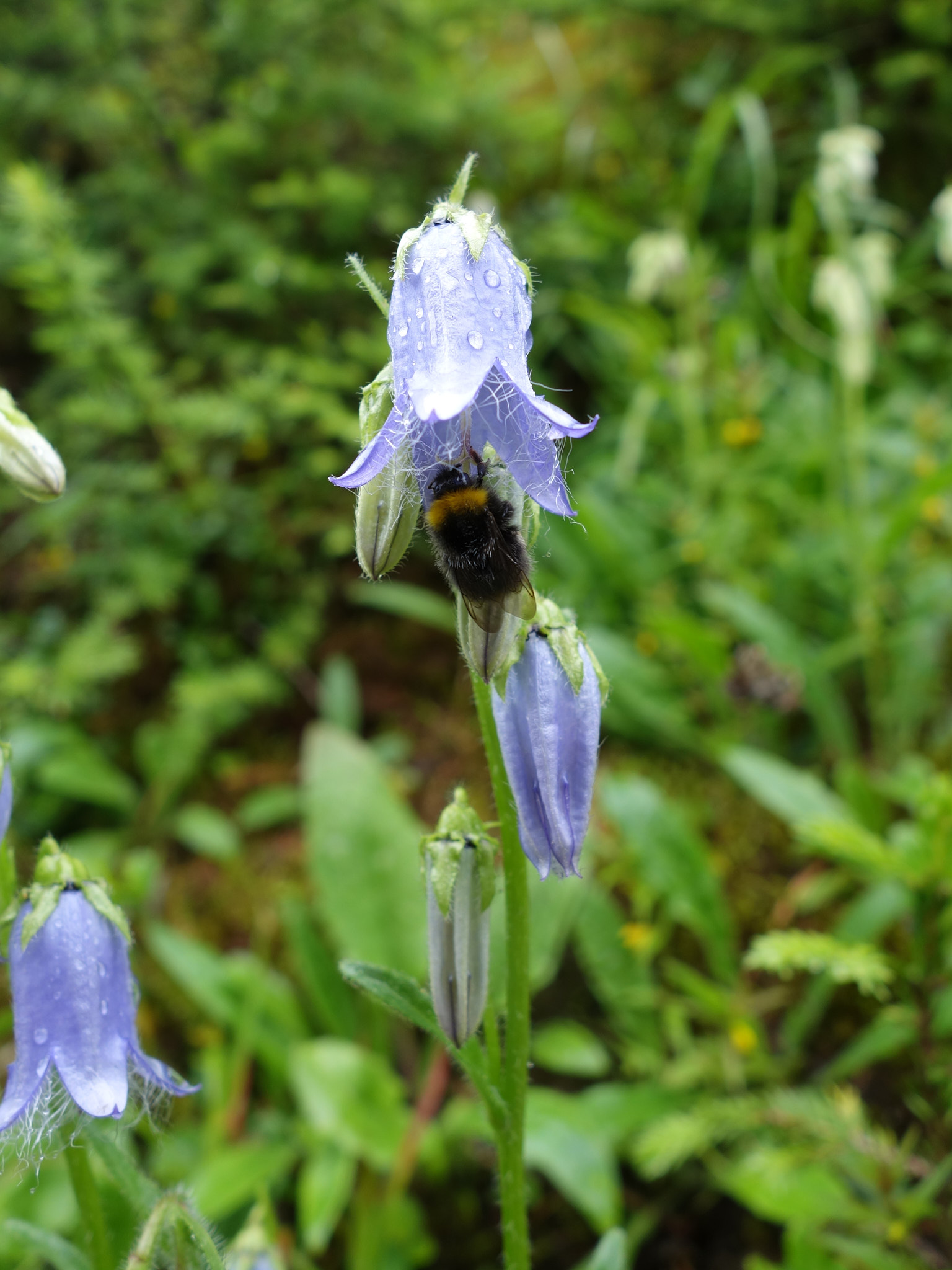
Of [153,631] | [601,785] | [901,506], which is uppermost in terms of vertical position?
[901,506]

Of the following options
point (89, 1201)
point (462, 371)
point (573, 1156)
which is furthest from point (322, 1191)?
point (462, 371)

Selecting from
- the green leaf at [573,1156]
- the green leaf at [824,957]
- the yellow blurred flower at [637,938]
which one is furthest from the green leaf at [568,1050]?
the green leaf at [824,957]

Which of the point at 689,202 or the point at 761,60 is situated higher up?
the point at 761,60

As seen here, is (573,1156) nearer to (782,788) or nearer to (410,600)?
(782,788)

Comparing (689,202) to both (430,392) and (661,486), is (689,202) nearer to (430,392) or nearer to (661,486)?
(661,486)

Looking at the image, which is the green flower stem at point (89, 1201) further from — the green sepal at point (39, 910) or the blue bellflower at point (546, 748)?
the blue bellflower at point (546, 748)

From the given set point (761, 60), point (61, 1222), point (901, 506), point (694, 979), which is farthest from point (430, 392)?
point (761, 60)
